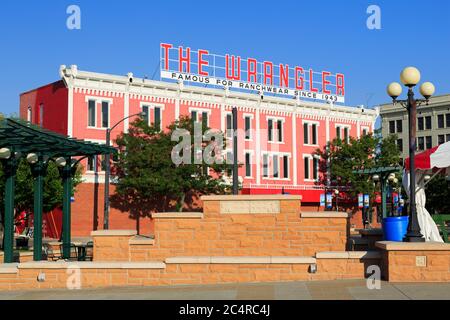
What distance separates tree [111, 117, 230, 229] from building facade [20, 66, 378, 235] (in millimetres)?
1801

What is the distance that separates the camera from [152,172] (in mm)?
44875

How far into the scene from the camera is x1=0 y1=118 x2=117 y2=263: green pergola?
56.6 feet

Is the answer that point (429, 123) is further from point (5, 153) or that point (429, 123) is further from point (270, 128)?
point (5, 153)

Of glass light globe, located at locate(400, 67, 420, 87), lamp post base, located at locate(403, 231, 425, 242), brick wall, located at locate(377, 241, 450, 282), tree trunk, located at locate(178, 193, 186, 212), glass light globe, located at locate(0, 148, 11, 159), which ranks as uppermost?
glass light globe, located at locate(400, 67, 420, 87)

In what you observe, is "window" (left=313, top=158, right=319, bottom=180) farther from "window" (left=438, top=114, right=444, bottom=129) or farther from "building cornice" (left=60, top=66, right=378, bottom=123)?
"window" (left=438, top=114, right=444, bottom=129)

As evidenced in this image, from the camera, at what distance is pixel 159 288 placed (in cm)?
1441

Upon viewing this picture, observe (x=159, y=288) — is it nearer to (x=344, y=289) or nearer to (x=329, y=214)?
(x=344, y=289)

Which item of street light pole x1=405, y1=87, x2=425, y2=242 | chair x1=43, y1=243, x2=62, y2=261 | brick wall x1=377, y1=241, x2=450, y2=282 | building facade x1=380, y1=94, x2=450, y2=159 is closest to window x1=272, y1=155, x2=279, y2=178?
building facade x1=380, y1=94, x2=450, y2=159

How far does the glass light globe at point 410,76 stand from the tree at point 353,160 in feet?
133

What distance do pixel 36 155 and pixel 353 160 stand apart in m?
41.1

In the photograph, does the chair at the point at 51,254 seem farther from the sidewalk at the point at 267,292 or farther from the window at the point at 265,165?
the window at the point at 265,165

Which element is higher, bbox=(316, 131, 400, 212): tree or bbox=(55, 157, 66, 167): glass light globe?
bbox=(316, 131, 400, 212): tree

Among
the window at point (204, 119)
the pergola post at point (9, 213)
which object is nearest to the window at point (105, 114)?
the window at point (204, 119)
